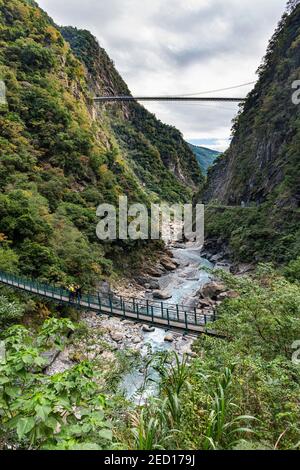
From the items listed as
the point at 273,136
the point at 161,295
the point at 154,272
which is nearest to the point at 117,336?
the point at 161,295

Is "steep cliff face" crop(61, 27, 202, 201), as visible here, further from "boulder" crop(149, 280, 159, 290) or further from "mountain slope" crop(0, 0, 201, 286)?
"boulder" crop(149, 280, 159, 290)

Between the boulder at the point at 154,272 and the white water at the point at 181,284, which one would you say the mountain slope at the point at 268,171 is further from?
the boulder at the point at 154,272

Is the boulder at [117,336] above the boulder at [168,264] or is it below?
below

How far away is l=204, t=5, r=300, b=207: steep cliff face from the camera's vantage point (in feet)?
73.9

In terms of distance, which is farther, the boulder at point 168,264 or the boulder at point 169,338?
the boulder at point 168,264

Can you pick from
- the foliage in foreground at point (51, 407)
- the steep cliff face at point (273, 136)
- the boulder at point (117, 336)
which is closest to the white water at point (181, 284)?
the boulder at point (117, 336)

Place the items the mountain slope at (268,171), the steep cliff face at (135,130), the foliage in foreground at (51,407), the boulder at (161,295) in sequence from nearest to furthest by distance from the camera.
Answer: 1. the foliage in foreground at (51,407)
2. the boulder at (161,295)
3. the mountain slope at (268,171)
4. the steep cliff face at (135,130)

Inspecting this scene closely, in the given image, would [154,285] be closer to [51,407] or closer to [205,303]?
[205,303]

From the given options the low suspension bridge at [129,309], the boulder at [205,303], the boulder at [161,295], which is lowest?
the boulder at [161,295]

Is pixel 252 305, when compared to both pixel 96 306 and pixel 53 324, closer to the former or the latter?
pixel 53 324

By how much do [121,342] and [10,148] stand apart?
15.4 metres

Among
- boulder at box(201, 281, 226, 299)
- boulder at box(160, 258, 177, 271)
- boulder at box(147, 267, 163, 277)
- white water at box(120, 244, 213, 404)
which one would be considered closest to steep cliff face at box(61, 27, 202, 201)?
white water at box(120, 244, 213, 404)

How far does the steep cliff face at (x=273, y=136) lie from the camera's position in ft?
73.9

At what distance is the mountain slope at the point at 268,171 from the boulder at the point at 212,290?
3.87m
